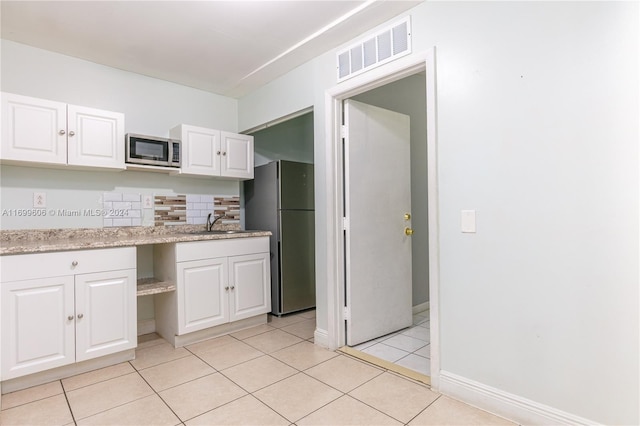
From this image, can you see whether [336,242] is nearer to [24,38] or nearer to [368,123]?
[368,123]

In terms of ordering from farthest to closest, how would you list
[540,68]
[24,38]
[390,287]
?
[390,287] < [24,38] < [540,68]

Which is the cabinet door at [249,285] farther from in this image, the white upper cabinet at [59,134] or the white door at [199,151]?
the white upper cabinet at [59,134]

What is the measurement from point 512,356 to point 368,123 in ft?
6.43

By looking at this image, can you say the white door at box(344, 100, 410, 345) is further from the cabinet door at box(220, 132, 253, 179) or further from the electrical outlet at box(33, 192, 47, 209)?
the electrical outlet at box(33, 192, 47, 209)

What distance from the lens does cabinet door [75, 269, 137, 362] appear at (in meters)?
2.30

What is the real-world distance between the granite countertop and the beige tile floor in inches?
35.1

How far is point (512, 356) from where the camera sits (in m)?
1.75

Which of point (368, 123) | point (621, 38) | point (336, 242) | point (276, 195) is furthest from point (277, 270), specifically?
point (621, 38)

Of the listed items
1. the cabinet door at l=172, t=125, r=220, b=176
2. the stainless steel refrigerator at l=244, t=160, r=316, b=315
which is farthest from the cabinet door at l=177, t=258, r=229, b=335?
the cabinet door at l=172, t=125, r=220, b=176

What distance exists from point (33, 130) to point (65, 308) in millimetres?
1283

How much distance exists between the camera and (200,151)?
3.29m

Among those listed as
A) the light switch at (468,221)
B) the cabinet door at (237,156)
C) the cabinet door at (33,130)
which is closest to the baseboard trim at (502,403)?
the light switch at (468,221)

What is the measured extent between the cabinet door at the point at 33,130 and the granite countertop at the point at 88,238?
59 centimetres

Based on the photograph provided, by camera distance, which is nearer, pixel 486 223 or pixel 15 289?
pixel 486 223
